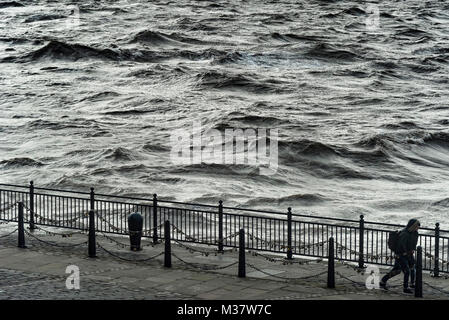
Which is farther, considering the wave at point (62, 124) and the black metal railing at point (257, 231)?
the wave at point (62, 124)

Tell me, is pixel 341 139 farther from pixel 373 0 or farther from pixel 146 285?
pixel 373 0

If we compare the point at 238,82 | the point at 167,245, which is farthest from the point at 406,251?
the point at 238,82

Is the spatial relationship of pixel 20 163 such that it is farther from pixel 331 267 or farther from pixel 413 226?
pixel 413 226

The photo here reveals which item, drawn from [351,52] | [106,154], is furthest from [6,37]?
[106,154]

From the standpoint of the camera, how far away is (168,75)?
74938 millimetres

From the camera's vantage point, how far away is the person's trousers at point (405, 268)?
763 inches

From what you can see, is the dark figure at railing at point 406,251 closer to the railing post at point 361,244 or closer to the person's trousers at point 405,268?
the person's trousers at point 405,268

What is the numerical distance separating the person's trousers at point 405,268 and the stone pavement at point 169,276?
37cm

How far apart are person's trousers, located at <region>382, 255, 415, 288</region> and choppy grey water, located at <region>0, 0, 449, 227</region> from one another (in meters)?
15.6

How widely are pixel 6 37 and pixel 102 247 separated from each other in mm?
76253

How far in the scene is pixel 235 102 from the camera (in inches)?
2608

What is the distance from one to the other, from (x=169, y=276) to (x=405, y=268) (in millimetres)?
5440

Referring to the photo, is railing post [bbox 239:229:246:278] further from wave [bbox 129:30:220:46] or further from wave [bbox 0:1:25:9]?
wave [bbox 0:1:25:9]

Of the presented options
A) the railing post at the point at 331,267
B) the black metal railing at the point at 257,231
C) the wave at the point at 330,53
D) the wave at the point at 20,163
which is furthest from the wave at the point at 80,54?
the railing post at the point at 331,267
